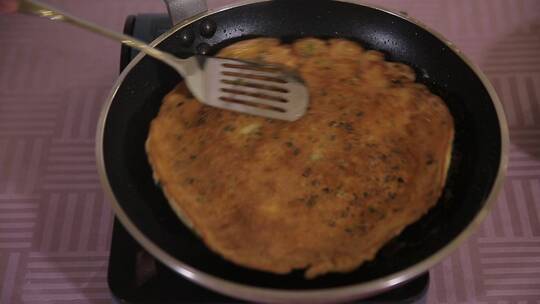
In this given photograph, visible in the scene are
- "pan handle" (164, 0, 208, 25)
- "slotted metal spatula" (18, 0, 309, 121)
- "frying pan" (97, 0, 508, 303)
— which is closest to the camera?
"frying pan" (97, 0, 508, 303)

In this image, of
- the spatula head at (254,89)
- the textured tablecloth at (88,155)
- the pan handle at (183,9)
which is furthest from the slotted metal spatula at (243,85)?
the textured tablecloth at (88,155)

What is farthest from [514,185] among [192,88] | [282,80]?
[192,88]

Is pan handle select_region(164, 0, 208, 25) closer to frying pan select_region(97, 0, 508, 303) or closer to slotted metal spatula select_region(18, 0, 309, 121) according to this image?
frying pan select_region(97, 0, 508, 303)

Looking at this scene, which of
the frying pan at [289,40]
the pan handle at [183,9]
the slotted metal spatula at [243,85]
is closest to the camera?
the frying pan at [289,40]

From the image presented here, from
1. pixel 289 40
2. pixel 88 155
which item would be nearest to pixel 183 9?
pixel 289 40

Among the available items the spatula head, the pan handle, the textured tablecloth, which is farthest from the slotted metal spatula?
the textured tablecloth

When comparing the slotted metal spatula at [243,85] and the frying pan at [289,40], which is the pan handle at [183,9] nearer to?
the frying pan at [289,40]

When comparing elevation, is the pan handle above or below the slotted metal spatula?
above
